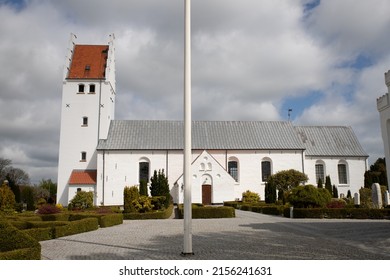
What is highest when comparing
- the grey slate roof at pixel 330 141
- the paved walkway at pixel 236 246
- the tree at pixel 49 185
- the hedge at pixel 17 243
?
the grey slate roof at pixel 330 141

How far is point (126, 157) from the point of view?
34.8 metres

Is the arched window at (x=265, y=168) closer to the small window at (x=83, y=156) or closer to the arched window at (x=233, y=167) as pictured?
the arched window at (x=233, y=167)

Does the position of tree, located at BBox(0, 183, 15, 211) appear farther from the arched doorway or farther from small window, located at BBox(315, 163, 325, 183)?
small window, located at BBox(315, 163, 325, 183)

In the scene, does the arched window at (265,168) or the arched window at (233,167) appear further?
the arched window at (265,168)

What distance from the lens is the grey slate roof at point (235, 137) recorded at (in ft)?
117

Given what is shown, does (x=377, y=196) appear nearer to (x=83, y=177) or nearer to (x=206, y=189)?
(x=206, y=189)

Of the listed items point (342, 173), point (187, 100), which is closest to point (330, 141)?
point (342, 173)

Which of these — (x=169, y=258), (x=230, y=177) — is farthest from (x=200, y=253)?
(x=230, y=177)

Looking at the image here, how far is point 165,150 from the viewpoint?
35.3m

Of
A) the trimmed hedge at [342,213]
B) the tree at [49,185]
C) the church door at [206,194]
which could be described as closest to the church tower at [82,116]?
the church door at [206,194]

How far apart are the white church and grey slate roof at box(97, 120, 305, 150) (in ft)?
0.33

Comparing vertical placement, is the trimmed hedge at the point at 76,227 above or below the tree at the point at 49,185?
below

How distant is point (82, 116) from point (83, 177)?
603cm

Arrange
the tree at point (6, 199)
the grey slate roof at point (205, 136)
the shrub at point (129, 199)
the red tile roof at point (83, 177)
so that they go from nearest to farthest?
the shrub at point (129, 199)
the tree at point (6, 199)
the red tile roof at point (83, 177)
the grey slate roof at point (205, 136)
